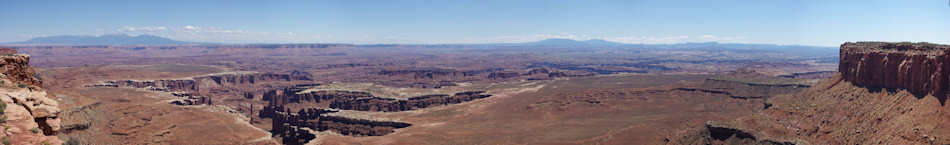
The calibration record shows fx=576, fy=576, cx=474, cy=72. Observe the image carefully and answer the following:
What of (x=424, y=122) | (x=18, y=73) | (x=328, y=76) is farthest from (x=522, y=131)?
(x=328, y=76)

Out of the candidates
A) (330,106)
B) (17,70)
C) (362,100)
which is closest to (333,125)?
(362,100)

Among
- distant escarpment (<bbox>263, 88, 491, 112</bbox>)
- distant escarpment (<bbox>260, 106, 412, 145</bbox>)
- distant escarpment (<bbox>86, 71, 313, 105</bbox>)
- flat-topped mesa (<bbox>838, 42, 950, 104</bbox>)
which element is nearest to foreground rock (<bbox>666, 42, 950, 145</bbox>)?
flat-topped mesa (<bbox>838, 42, 950, 104</bbox>)

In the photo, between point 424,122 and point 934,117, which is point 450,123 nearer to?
point 424,122

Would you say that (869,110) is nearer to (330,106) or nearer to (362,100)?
(362,100)

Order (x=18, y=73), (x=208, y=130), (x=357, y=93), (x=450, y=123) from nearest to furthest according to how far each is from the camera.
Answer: (x=18, y=73), (x=208, y=130), (x=450, y=123), (x=357, y=93)

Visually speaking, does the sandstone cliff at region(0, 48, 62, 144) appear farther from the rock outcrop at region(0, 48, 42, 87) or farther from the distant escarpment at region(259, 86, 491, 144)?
the distant escarpment at region(259, 86, 491, 144)

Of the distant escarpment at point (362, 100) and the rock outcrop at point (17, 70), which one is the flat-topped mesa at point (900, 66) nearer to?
the rock outcrop at point (17, 70)

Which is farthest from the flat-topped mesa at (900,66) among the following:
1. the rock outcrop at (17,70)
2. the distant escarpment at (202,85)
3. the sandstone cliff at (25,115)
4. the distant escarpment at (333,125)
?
the distant escarpment at (202,85)
